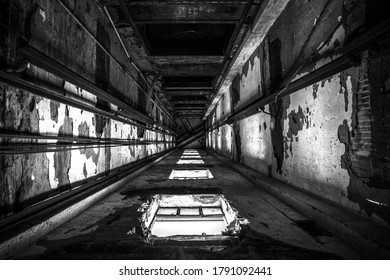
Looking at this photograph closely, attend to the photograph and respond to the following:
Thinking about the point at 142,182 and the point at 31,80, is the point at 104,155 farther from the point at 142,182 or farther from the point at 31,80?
the point at 31,80

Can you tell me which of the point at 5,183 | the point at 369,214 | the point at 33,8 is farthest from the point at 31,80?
the point at 369,214

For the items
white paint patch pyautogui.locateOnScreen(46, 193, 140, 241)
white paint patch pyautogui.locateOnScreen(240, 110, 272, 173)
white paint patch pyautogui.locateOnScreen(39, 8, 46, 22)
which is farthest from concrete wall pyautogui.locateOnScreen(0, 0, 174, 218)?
white paint patch pyautogui.locateOnScreen(240, 110, 272, 173)

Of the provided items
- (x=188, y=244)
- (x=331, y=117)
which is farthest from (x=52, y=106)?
(x=331, y=117)

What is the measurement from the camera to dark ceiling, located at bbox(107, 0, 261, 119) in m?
3.31

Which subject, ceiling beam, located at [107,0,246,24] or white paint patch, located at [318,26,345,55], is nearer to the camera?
white paint patch, located at [318,26,345,55]

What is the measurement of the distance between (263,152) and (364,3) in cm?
272

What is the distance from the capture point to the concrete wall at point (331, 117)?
1.56 m

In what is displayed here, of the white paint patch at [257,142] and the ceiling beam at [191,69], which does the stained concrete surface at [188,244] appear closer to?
the white paint patch at [257,142]

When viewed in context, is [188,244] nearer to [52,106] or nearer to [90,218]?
[90,218]

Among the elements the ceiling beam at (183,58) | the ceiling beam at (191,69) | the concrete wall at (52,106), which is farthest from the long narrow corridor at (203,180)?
the ceiling beam at (191,69)

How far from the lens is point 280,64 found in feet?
10.5

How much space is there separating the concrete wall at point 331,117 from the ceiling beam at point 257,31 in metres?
0.12

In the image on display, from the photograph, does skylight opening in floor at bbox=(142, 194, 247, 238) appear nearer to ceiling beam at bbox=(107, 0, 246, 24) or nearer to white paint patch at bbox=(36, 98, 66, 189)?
white paint patch at bbox=(36, 98, 66, 189)

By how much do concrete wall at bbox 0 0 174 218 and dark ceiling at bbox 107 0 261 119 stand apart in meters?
0.51
